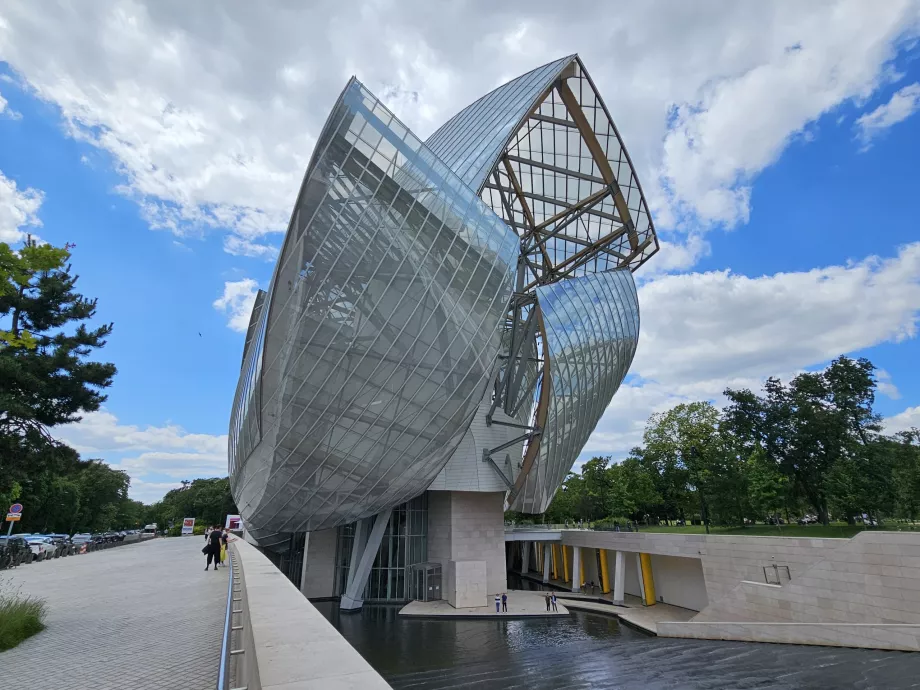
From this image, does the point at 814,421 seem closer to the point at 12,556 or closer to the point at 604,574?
the point at 604,574

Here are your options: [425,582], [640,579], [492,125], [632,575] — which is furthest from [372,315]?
[632,575]

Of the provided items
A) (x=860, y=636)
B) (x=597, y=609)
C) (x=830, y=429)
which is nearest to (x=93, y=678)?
(x=860, y=636)

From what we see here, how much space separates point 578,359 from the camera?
30.2 meters

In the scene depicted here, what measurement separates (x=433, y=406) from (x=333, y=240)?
8.02m

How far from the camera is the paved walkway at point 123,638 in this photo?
5.79 metres

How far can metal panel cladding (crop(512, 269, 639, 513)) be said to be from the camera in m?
29.2

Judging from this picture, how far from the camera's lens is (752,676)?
10.3m

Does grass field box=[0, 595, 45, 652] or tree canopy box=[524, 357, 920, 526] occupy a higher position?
tree canopy box=[524, 357, 920, 526]

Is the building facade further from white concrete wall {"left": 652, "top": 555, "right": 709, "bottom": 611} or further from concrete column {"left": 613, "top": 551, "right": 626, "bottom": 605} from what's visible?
white concrete wall {"left": 652, "top": 555, "right": 709, "bottom": 611}

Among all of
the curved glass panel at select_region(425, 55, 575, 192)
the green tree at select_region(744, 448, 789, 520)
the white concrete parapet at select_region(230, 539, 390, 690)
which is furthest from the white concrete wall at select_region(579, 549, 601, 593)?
the white concrete parapet at select_region(230, 539, 390, 690)

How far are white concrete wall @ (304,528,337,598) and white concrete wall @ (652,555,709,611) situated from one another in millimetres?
22197

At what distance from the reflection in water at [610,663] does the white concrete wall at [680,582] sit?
762 cm

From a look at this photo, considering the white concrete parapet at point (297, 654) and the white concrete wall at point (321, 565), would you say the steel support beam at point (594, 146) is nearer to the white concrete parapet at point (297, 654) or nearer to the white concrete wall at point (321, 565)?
the white concrete parapet at point (297, 654)

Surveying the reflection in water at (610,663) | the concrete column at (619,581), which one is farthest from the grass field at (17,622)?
the concrete column at (619,581)
